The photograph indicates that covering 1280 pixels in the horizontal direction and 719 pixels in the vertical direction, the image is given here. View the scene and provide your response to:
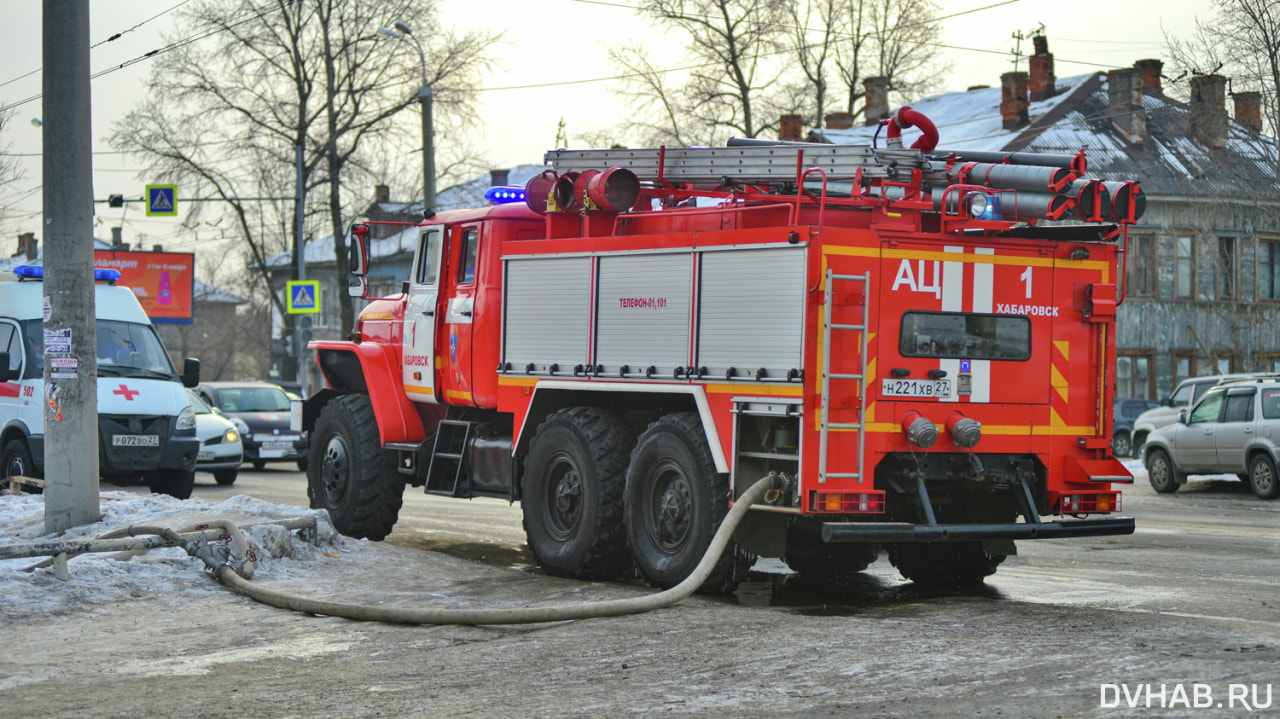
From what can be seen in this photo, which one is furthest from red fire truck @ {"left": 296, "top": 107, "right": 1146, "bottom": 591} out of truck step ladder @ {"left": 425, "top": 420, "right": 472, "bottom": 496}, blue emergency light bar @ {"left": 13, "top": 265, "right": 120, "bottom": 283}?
blue emergency light bar @ {"left": 13, "top": 265, "right": 120, "bottom": 283}

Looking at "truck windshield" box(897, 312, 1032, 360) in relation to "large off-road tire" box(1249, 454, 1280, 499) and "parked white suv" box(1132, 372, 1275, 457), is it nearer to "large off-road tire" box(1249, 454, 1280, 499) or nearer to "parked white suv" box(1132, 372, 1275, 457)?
"large off-road tire" box(1249, 454, 1280, 499)

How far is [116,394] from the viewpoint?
677 inches

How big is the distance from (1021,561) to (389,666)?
683cm

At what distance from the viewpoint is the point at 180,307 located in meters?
54.3

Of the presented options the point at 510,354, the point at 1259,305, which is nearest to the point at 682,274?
the point at 510,354

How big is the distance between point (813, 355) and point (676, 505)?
1.64 metres

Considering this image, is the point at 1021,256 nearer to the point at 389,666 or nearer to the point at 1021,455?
the point at 1021,455

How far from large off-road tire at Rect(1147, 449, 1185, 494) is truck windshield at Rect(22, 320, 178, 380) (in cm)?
1558

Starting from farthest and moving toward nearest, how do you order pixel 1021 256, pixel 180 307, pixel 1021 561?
pixel 180 307 < pixel 1021 561 < pixel 1021 256

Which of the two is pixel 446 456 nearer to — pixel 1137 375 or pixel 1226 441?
pixel 1226 441

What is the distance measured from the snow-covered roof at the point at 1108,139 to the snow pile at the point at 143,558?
2848 centimetres

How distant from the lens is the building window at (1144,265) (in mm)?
41281

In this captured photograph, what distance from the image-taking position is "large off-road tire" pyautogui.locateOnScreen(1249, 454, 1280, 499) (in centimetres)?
2150

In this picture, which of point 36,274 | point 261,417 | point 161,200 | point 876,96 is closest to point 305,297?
point 261,417
